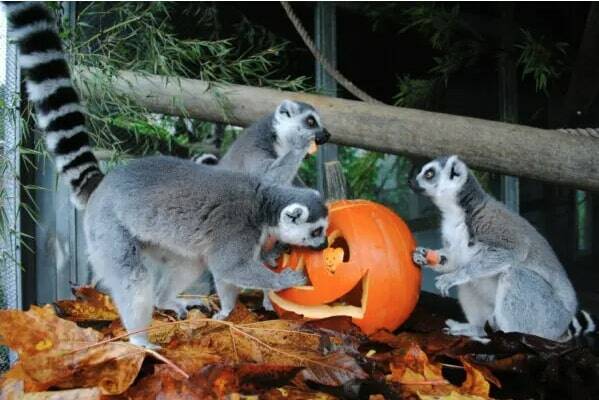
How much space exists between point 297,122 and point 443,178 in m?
1.27

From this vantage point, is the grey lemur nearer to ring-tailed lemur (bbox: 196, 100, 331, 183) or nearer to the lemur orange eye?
ring-tailed lemur (bbox: 196, 100, 331, 183)

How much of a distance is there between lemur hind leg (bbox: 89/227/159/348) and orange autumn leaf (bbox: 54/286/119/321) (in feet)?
1.80

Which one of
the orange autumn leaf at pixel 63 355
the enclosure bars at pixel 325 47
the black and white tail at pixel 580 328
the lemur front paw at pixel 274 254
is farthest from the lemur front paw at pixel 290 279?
the enclosure bars at pixel 325 47

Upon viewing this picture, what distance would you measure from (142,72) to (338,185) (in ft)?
5.98

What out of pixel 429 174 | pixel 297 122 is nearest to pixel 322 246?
pixel 429 174

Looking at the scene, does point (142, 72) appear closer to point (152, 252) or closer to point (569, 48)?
point (152, 252)

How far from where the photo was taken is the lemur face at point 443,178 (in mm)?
3682

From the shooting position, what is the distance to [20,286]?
360 cm

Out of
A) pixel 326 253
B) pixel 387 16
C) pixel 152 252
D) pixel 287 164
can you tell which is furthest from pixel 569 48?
pixel 152 252

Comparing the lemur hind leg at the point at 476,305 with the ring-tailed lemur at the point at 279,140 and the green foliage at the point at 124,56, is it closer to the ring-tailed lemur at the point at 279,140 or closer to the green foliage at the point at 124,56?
the ring-tailed lemur at the point at 279,140

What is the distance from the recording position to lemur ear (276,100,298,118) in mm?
4504

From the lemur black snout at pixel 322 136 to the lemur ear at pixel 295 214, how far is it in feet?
4.00

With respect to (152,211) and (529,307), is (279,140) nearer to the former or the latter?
(152,211)

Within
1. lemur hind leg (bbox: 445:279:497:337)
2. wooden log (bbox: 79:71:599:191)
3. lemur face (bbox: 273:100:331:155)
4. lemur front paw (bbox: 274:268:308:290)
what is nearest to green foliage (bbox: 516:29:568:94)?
wooden log (bbox: 79:71:599:191)
